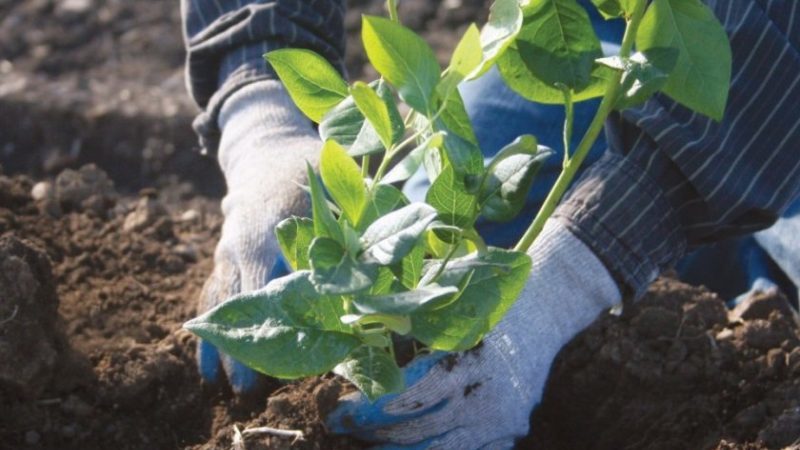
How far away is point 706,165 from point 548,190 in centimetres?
66

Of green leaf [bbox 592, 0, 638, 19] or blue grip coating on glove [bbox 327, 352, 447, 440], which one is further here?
blue grip coating on glove [bbox 327, 352, 447, 440]

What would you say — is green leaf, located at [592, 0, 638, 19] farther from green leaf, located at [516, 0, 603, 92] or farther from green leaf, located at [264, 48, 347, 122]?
green leaf, located at [264, 48, 347, 122]

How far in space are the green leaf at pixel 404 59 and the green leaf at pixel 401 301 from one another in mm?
190

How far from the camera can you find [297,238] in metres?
1.29

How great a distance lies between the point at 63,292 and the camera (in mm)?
2051

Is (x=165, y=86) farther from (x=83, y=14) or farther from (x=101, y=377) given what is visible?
(x=101, y=377)

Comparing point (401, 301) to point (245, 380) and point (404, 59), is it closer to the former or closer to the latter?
point (404, 59)

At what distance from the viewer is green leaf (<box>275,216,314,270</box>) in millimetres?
1291

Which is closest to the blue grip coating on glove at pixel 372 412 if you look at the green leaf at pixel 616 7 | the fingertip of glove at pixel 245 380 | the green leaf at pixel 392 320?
the fingertip of glove at pixel 245 380

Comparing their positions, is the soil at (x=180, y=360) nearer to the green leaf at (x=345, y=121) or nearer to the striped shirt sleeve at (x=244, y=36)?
the striped shirt sleeve at (x=244, y=36)

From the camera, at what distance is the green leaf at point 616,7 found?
1.30 metres

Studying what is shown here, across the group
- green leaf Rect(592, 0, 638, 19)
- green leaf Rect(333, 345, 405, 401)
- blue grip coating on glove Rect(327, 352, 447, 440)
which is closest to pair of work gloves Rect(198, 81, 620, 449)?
blue grip coating on glove Rect(327, 352, 447, 440)

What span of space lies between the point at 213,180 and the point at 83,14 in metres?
1.14

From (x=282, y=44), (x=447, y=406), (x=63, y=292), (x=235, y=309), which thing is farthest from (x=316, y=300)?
(x=282, y=44)
